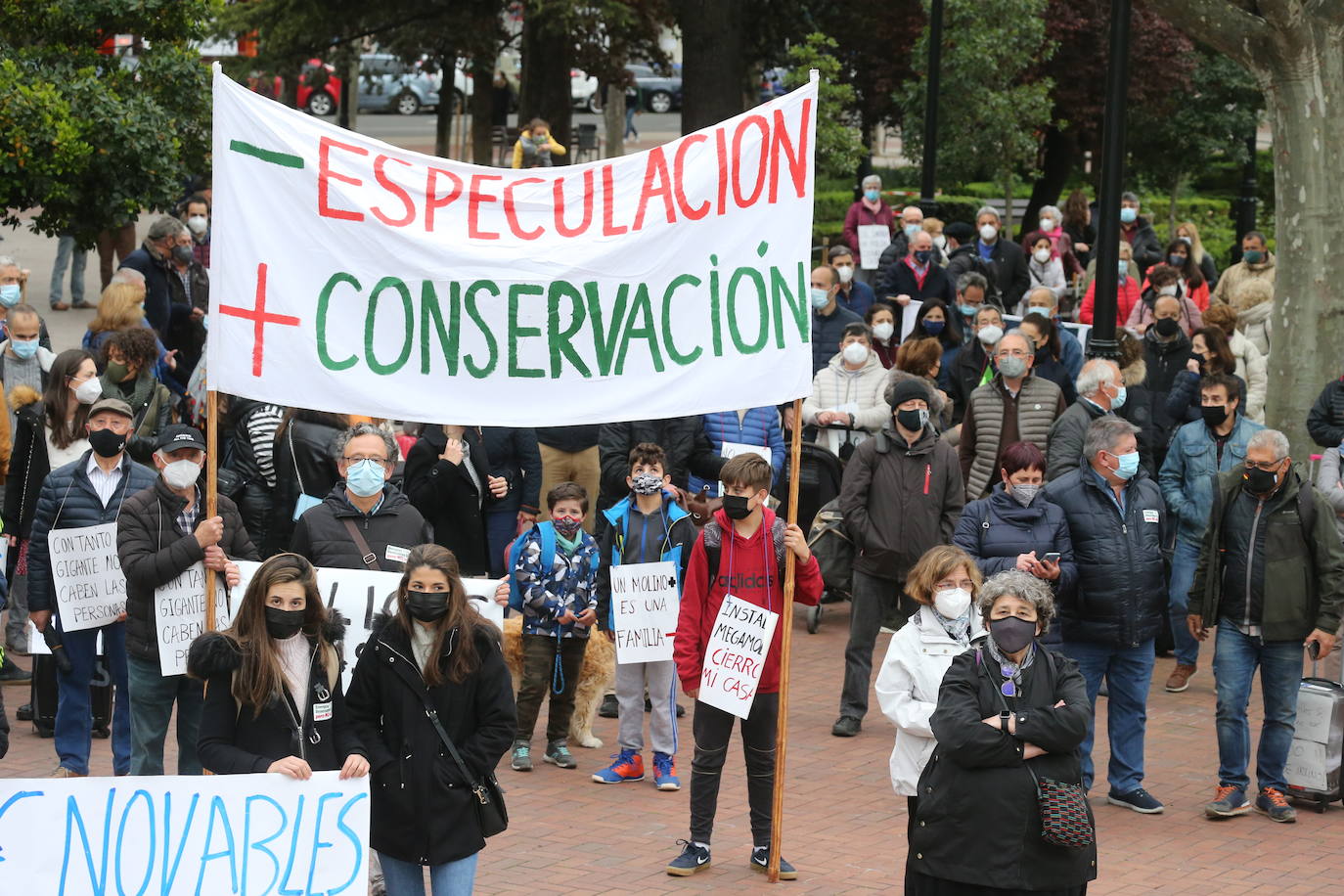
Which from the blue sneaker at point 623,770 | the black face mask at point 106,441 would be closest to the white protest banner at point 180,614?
the black face mask at point 106,441

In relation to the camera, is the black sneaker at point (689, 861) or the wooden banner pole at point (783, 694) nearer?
the wooden banner pole at point (783, 694)

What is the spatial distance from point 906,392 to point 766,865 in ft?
10.5

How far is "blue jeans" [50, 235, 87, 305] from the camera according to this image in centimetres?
2081

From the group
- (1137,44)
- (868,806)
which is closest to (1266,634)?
(868,806)

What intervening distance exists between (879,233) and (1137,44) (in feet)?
35.4

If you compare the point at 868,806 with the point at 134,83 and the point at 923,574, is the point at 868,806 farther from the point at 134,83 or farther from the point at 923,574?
the point at 134,83

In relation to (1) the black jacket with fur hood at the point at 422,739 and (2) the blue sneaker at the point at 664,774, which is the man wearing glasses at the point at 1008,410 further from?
(1) the black jacket with fur hood at the point at 422,739

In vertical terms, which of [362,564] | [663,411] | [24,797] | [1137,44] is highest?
[1137,44]

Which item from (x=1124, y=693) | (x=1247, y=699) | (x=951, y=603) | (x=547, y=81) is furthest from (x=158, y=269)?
(x=547, y=81)

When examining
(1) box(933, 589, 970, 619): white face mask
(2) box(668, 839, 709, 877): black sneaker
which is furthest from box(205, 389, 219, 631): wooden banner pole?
(1) box(933, 589, 970, 619): white face mask

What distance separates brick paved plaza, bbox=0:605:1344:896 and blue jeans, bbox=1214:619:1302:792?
273 millimetres

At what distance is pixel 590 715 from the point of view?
10.3 metres

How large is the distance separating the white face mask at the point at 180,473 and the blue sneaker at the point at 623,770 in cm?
271

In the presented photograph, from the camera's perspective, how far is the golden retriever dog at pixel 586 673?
10141 millimetres
